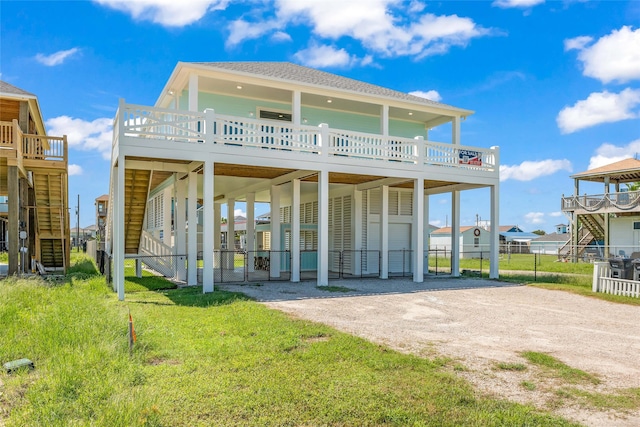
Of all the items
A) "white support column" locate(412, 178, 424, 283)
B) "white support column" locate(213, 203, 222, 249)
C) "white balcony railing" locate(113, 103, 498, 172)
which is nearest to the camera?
"white balcony railing" locate(113, 103, 498, 172)

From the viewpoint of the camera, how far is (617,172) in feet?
106

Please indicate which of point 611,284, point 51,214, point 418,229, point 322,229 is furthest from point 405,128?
point 51,214

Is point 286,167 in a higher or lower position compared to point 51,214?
higher

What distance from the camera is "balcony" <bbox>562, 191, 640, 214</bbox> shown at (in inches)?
1187

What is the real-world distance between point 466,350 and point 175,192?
1160 centimetres

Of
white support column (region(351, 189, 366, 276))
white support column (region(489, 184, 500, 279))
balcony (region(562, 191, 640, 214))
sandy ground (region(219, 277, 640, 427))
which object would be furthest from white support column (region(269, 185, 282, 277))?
balcony (region(562, 191, 640, 214))

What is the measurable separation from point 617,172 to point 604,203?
97.9 inches

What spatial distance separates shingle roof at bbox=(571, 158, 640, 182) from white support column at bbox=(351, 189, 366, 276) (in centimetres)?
2375

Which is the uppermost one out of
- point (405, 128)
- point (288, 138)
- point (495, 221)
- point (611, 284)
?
point (405, 128)

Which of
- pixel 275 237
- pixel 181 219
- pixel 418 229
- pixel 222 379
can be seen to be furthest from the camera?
pixel 275 237

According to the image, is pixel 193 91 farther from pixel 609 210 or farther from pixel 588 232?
pixel 588 232

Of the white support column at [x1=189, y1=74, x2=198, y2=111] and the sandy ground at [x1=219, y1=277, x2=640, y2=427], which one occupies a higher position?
the white support column at [x1=189, y1=74, x2=198, y2=111]

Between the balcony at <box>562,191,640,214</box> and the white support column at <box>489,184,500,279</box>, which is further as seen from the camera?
the balcony at <box>562,191,640,214</box>

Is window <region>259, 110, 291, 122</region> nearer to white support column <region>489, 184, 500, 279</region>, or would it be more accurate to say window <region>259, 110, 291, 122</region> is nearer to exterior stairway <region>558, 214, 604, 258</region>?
white support column <region>489, 184, 500, 279</region>
